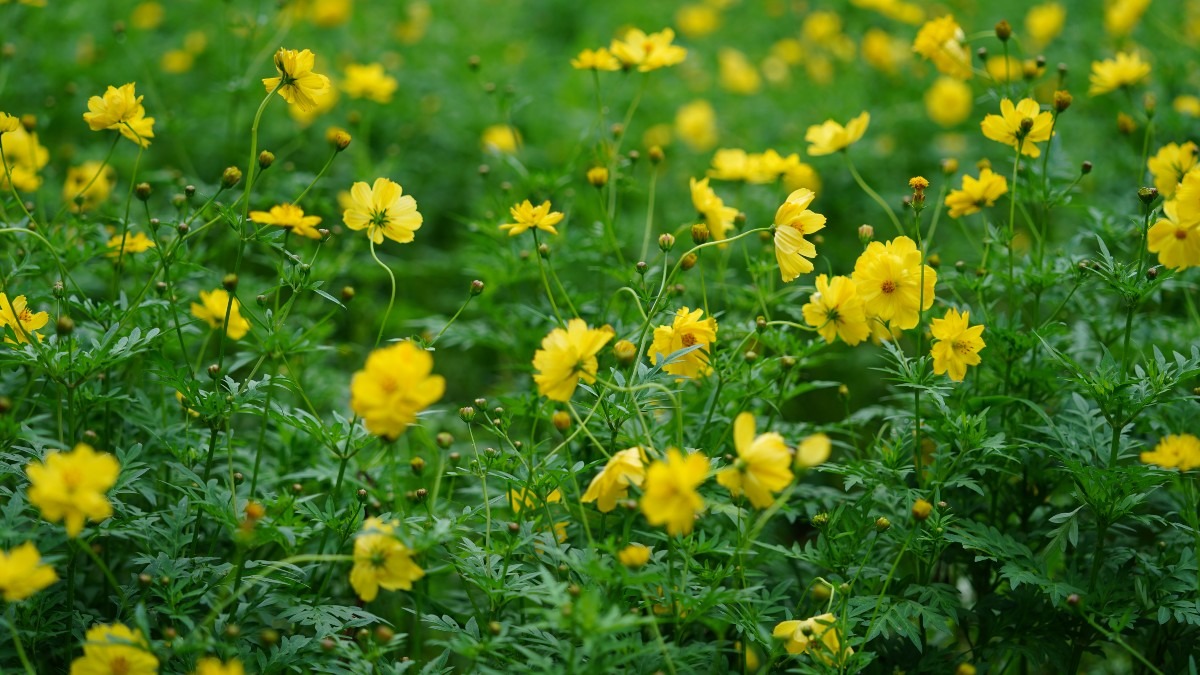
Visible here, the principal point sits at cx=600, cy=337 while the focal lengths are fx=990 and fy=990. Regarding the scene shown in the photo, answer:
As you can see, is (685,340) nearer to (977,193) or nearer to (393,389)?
(393,389)

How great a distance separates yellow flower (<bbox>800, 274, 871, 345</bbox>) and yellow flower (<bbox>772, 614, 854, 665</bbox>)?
0.50m

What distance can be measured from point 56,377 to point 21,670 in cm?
52

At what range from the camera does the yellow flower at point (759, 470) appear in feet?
4.80

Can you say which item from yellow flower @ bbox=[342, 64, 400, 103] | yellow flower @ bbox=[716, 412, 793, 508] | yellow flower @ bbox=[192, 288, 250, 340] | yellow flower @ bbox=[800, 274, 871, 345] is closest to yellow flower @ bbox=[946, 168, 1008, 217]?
yellow flower @ bbox=[800, 274, 871, 345]

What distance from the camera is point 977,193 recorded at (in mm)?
2180

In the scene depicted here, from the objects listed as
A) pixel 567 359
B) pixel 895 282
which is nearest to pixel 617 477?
pixel 567 359

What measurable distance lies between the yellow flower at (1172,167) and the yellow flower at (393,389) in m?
1.60

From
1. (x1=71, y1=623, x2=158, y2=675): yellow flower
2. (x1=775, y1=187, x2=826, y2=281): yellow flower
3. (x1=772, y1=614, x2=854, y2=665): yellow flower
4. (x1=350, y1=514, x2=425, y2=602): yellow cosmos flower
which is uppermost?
(x1=775, y1=187, x2=826, y2=281): yellow flower

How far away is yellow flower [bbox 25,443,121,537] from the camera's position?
4.55ft

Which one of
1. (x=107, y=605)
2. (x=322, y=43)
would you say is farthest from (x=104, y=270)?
(x=322, y=43)

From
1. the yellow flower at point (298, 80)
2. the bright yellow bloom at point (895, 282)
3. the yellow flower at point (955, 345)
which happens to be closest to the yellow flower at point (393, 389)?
the yellow flower at point (298, 80)

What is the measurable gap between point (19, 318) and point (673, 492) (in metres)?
1.29

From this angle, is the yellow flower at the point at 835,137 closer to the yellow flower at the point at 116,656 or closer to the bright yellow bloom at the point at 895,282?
the bright yellow bloom at the point at 895,282

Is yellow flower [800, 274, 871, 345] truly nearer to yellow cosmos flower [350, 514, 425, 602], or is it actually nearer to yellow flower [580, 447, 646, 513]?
yellow flower [580, 447, 646, 513]
